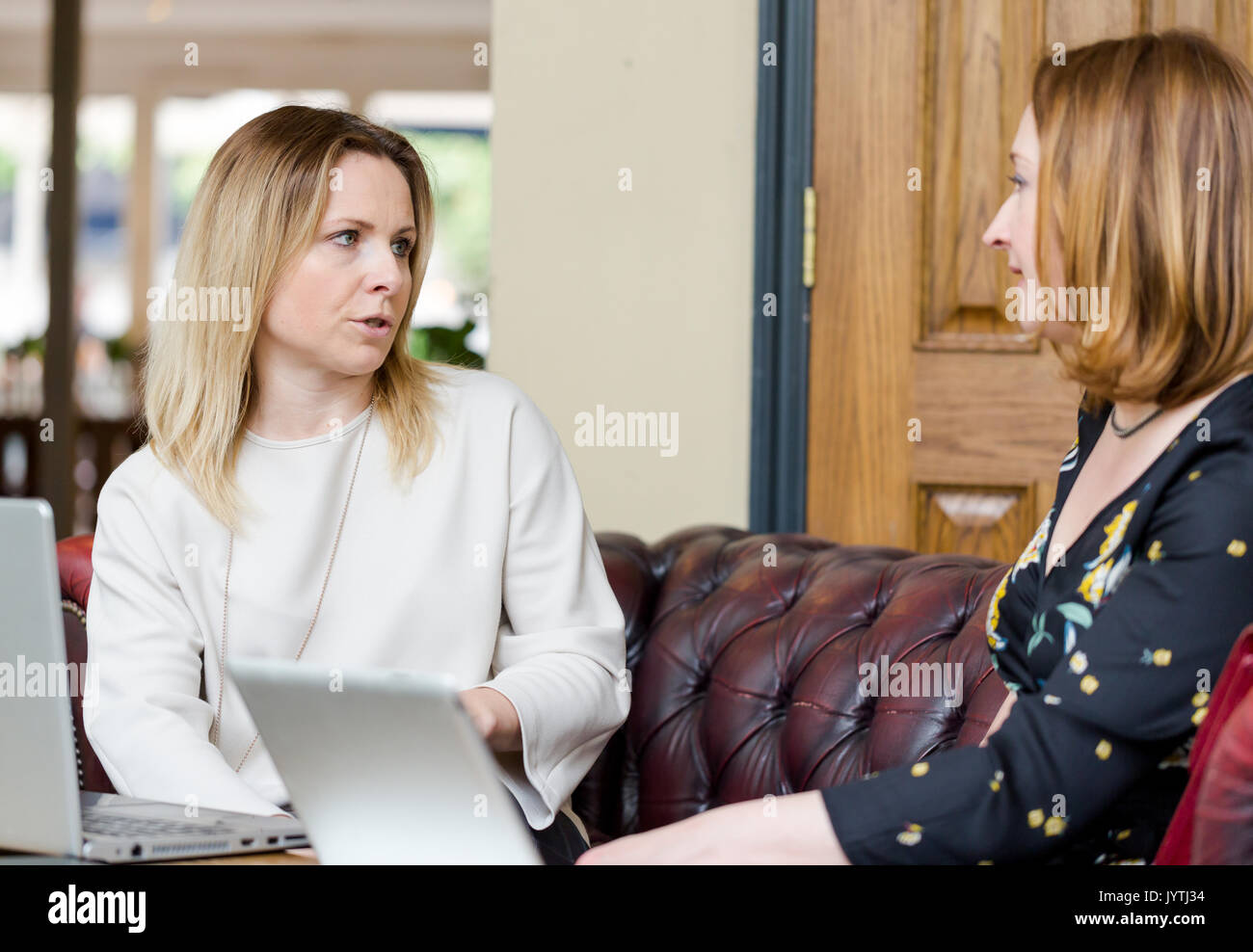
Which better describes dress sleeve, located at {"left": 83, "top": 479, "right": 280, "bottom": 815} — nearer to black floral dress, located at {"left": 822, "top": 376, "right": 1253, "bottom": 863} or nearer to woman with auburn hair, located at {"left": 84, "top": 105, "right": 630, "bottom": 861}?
woman with auburn hair, located at {"left": 84, "top": 105, "right": 630, "bottom": 861}

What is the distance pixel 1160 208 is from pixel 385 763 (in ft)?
2.31

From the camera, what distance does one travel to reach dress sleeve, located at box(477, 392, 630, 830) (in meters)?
1.53

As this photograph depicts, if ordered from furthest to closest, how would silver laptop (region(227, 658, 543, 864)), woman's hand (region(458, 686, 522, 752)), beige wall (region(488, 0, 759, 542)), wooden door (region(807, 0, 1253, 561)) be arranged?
beige wall (region(488, 0, 759, 542)) < wooden door (region(807, 0, 1253, 561)) < woman's hand (region(458, 686, 522, 752)) < silver laptop (region(227, 658, 543, 864))

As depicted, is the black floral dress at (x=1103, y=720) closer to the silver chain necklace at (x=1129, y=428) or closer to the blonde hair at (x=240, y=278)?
the silver chain necklace at (x=1129, y=428)

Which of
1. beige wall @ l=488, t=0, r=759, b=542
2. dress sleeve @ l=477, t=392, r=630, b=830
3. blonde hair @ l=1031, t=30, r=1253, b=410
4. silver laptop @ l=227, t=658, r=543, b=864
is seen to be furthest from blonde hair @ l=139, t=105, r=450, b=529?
beige wall @ l=488, t=0, r=759, b=542

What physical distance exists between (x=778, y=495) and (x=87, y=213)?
28.7ft

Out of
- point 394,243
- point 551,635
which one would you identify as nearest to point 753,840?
point 551,635

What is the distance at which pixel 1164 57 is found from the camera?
105cm

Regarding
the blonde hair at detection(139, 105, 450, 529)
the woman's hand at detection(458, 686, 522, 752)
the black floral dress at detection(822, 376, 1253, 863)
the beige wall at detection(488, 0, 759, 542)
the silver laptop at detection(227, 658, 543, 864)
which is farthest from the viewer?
the beige wall at detection(488, 0, 759, 542)

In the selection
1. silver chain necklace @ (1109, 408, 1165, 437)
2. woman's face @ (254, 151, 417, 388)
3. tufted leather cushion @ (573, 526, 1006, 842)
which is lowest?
tufted leather cushion @ (573, 526, 1006, 842)

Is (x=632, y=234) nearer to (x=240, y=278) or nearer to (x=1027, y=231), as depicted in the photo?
(x=240, y=278)

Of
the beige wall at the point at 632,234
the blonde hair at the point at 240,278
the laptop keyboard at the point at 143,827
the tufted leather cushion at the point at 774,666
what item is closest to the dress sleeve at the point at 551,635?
the blonde hair at the point at 240,278
